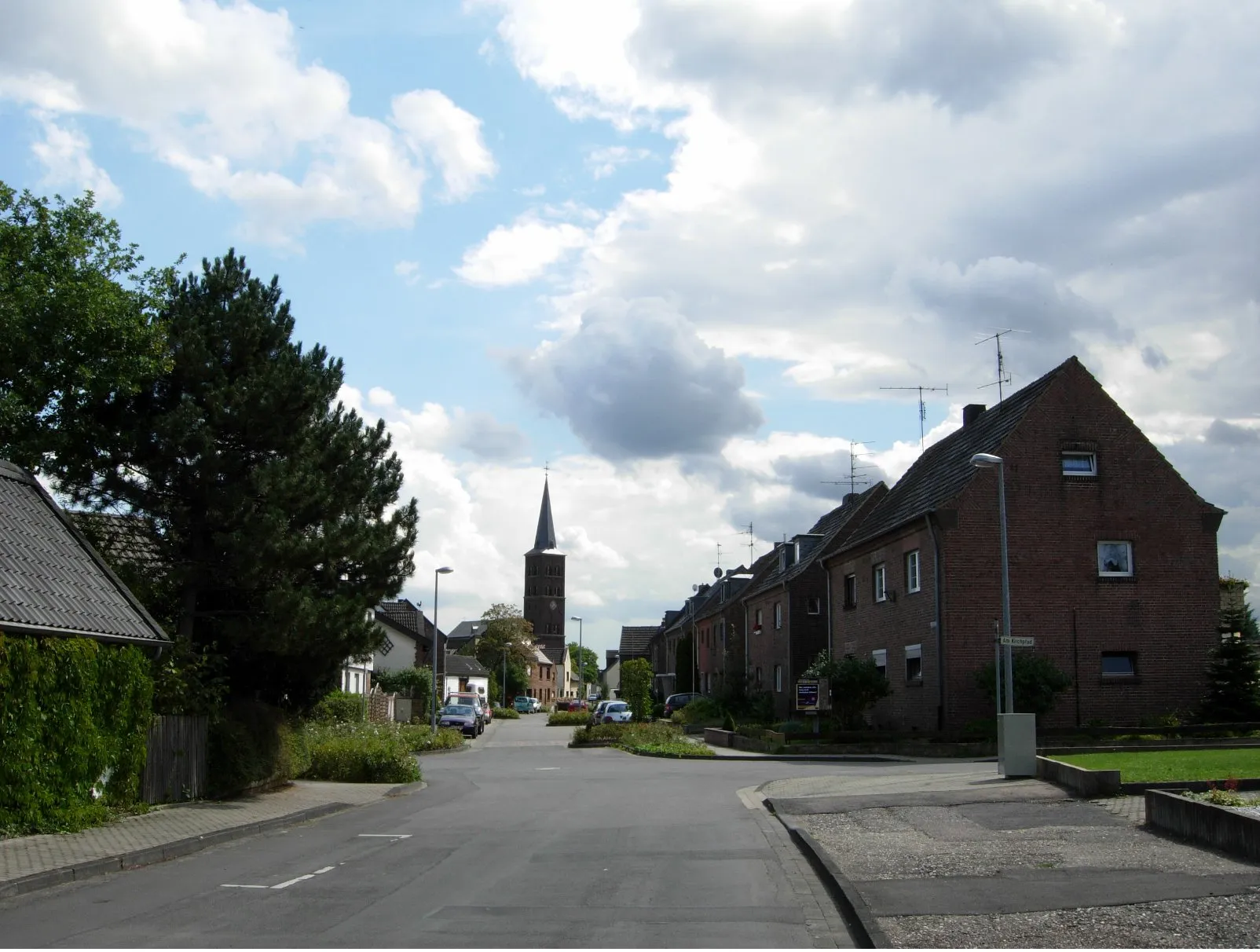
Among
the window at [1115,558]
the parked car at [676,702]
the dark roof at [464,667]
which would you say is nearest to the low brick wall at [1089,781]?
the window at [1115,558]

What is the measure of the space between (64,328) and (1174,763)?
67.7ft

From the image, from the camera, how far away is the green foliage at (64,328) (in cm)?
2003

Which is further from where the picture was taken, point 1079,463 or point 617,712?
point 617,712

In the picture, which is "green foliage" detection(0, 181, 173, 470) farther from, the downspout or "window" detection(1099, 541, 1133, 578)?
"window" detection(1099, 541, 1133, 578)

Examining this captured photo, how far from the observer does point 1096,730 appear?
28.7 meters

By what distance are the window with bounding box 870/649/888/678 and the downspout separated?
169 inches

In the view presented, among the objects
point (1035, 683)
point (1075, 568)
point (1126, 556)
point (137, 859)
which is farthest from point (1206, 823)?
point (1126, 556)

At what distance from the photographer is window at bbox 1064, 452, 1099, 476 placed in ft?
106

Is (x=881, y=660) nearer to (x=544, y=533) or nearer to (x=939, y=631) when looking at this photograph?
(x=939, y=631)

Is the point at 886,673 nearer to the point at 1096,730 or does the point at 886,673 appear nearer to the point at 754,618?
the point at 1096,730

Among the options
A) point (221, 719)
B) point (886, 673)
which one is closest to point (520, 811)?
point (221, 719)

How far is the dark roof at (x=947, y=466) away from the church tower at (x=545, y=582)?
11601cm

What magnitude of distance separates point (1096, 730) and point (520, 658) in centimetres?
8289

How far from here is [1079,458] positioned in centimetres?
3231
